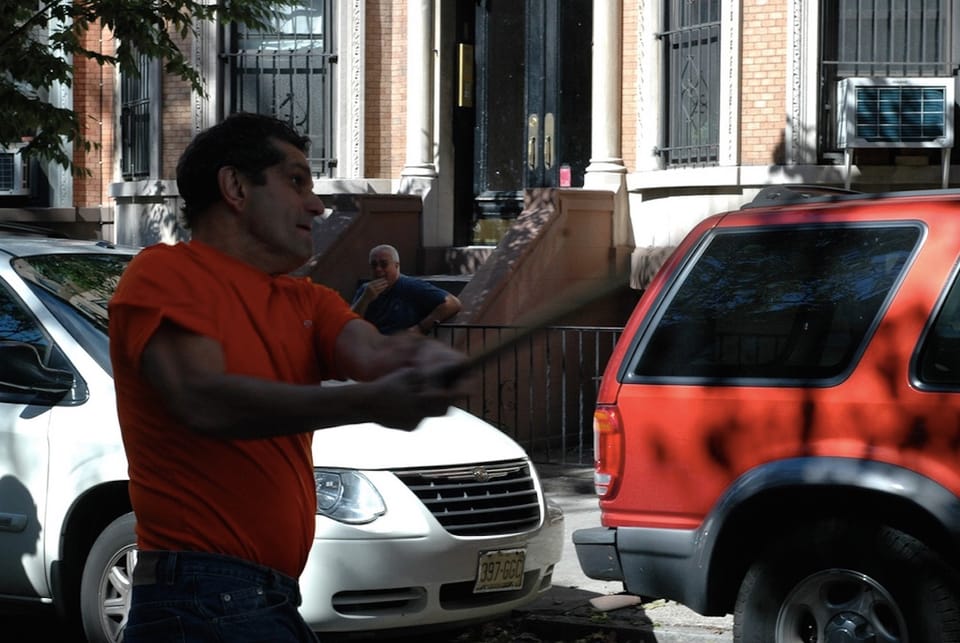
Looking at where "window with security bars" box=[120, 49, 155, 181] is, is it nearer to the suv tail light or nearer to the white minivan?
the white minivan

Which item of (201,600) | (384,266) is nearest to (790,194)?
(201,600)

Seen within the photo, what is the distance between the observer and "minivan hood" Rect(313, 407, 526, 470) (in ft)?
21.4

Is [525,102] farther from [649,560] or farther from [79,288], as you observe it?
[649,560]

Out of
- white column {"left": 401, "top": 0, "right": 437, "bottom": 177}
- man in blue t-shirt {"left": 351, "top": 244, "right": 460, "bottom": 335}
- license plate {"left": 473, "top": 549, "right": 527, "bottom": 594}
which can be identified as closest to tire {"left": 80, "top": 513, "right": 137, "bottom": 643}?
license plate {"left": 473, "top": 549, "right": 527, "bottom": 594}

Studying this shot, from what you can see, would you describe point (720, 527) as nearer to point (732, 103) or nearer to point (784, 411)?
point (784, 411)

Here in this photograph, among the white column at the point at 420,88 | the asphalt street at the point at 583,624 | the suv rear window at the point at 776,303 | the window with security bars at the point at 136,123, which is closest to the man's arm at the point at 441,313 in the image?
the asphalt street at the point at 583,624

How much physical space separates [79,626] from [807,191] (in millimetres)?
3553

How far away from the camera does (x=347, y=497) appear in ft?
21.0

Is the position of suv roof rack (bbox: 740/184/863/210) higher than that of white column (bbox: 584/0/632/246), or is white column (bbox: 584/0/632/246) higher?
white column (bbox: 584/0/632/246)

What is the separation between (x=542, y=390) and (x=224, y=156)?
1071cm

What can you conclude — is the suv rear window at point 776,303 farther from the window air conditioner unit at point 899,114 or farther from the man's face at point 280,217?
the window air conditioner unit at point 899,114

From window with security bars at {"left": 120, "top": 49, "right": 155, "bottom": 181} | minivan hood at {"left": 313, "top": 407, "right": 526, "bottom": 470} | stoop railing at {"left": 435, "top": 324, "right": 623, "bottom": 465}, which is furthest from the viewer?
window with security bars at {"left": 120, "top": 49, "right": 155, "bottom": 181}

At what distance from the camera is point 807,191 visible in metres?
6.43

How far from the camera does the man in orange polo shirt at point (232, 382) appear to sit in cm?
279
